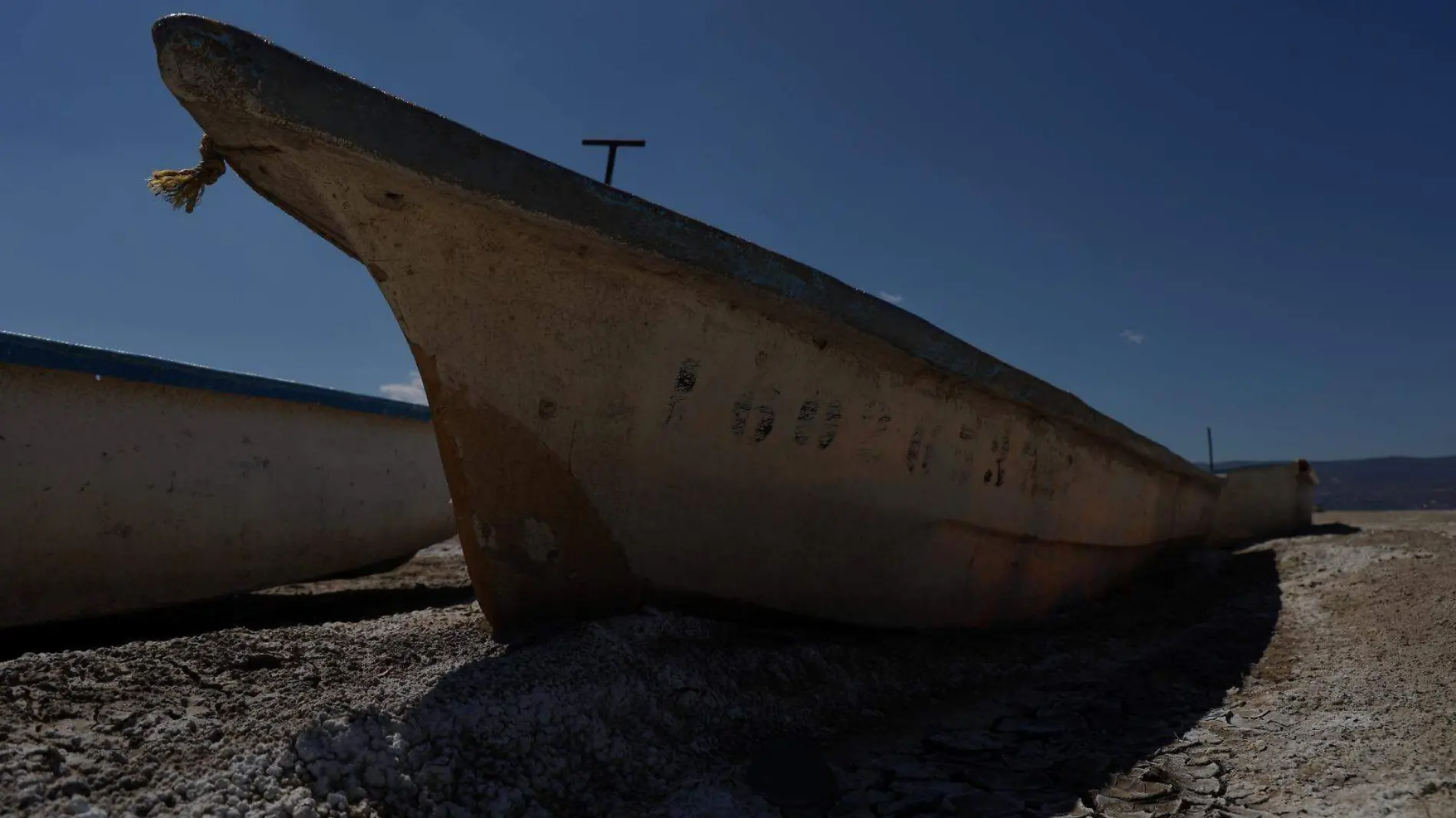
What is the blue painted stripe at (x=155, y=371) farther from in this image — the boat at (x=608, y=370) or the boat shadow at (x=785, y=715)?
the boat shadow at (x=785, y=715)

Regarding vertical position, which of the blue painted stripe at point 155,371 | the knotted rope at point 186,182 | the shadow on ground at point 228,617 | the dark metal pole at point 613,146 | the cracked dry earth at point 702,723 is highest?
the dark metal pole at point 613,146

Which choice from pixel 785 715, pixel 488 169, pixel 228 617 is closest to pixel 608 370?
pixel 488 169

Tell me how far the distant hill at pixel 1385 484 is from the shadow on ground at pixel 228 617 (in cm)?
2215

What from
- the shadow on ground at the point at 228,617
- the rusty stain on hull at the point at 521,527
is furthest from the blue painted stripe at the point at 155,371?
the rusty stain on hull at the point at 521,527

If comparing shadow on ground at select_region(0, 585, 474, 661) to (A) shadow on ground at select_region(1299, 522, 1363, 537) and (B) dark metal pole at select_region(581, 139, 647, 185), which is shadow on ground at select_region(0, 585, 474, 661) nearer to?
(B) dark metal pole at select_region(581, 139, 647, 185)

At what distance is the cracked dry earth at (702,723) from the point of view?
1.80m

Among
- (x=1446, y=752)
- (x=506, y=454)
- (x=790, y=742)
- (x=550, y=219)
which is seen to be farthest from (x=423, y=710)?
(x=1446, y=752)

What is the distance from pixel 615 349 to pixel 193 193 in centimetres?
134

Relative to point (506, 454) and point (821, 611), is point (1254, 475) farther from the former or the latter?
point (506, 454)

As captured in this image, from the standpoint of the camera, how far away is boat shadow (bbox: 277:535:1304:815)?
6.63 ft

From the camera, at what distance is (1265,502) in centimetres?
860

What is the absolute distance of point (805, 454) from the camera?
10.1 ft

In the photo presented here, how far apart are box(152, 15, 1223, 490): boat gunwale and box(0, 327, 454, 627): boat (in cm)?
173

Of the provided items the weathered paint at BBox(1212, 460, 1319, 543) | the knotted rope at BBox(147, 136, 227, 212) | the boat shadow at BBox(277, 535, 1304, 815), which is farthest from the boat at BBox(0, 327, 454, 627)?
the weathered paint at BBox(1212, 460, 1319, 543)
